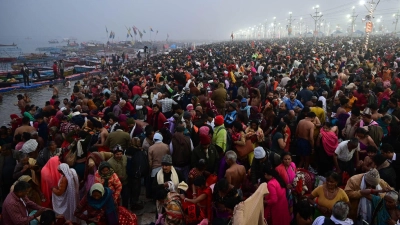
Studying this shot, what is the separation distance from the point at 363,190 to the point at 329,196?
38 centimetres

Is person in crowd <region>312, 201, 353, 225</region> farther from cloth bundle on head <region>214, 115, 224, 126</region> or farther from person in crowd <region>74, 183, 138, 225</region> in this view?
cloth bundle on head <region>214, 115, 224, 126</region>

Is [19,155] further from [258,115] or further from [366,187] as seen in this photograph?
[366,187]

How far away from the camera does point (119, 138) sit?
5.21 m

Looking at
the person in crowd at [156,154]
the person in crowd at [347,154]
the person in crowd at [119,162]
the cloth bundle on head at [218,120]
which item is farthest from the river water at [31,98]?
the person in crowd at [347,154]

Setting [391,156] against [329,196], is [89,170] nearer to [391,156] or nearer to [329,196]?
[329,196]

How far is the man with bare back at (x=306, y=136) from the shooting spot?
523 cm

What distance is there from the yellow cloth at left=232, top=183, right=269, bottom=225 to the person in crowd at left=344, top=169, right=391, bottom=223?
1.17m

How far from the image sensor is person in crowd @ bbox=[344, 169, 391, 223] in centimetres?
340

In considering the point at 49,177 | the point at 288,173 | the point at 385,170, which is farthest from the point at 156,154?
the point at 385,170

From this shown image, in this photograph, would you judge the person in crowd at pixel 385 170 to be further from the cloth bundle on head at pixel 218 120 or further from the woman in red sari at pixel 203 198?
the cloth bundle on head at pixel 218 120

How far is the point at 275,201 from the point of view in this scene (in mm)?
3553

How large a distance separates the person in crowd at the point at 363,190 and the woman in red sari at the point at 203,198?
1.69 m

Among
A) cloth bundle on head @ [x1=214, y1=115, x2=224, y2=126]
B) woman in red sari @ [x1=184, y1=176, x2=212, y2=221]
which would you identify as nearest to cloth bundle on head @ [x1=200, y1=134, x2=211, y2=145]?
cloth bundle on head @ [x1=214, y1=115, x2=224, y2=126]

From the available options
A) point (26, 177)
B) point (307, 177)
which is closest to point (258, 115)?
point (307, 177)
